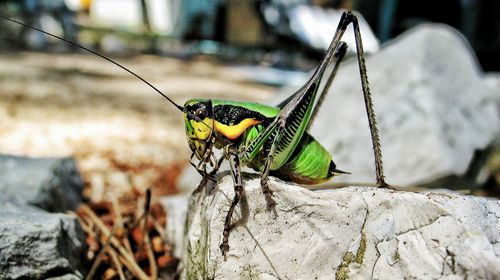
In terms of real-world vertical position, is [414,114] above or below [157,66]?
below

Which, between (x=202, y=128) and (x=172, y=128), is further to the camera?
(x=172, y=128)

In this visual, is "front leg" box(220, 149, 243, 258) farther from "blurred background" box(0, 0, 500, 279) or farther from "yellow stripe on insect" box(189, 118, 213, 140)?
"blurred background" box(0, 0, 500, 279)

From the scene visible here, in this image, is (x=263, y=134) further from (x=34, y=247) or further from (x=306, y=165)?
(x=34, y=247)

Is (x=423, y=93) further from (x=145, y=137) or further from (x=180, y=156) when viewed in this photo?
(x=145, y=137)

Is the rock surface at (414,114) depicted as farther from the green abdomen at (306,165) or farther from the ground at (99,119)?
the ground at (99,119)

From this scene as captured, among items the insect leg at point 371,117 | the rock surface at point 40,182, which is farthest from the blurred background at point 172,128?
the insect leg at point 371,117

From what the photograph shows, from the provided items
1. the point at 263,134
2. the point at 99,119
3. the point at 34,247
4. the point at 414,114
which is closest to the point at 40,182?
the point at 34,247
